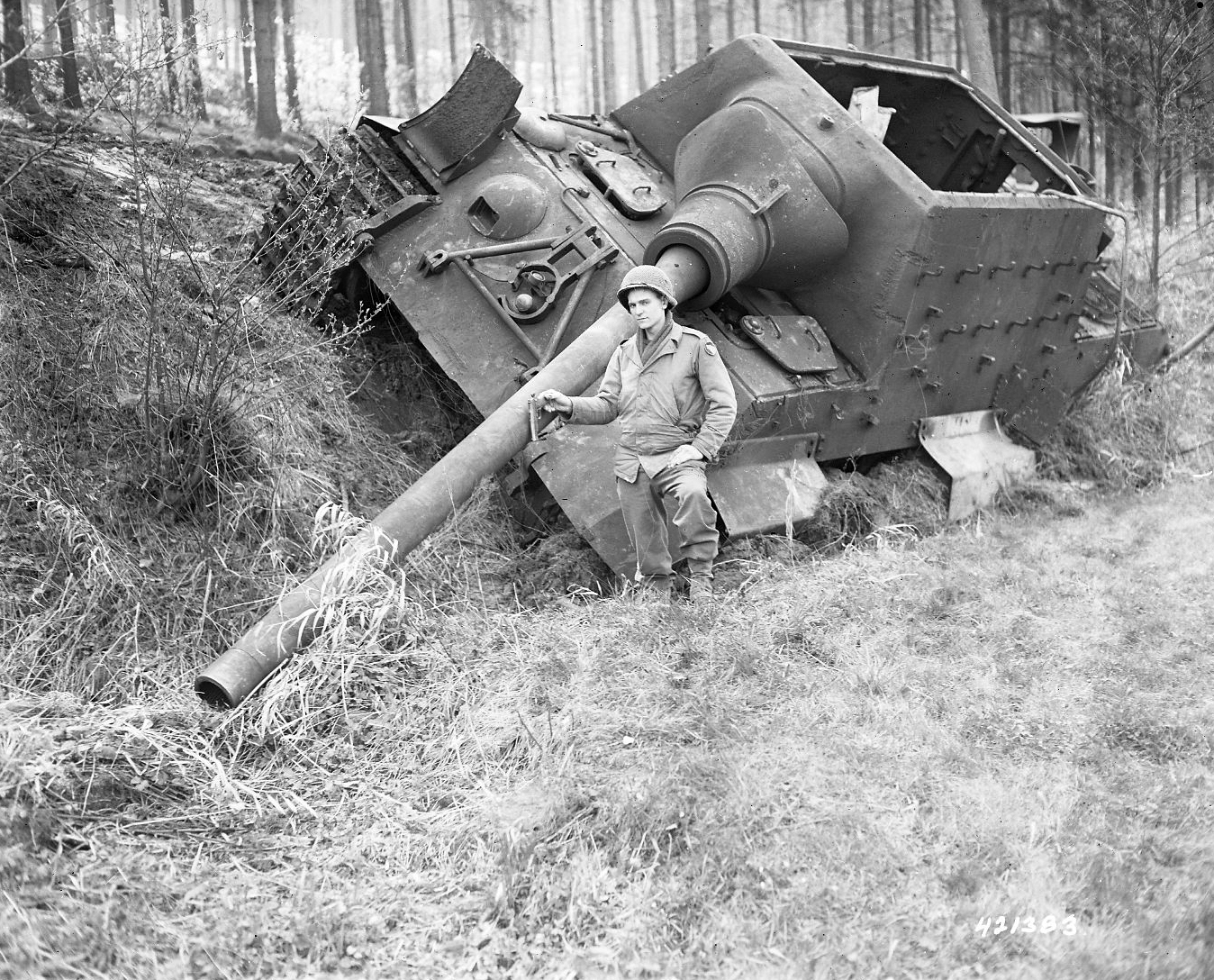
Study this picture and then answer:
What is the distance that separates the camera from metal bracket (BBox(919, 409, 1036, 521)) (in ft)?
25.3

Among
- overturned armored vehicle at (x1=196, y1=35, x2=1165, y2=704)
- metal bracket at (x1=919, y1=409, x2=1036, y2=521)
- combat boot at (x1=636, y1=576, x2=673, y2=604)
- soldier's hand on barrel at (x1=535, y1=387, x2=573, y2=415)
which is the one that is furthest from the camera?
metal bracket at (x1=919, y1=409, x2=1036, y2=521)

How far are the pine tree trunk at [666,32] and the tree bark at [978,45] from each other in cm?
925

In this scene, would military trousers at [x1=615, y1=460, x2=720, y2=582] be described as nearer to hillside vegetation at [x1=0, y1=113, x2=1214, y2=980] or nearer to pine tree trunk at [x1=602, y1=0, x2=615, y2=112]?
hillside vegetation at [x1=0, y1=113, x2=1214, y2=980]

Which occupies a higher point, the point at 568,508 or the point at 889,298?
the point at 889,298

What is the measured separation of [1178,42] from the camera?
37.3ft

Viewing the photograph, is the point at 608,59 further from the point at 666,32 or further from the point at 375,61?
the point at 375,61

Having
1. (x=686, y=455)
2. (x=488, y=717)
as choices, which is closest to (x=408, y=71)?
(x=686, y=455)

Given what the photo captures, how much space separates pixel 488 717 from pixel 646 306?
2.02m

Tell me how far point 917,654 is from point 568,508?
5.82 feet

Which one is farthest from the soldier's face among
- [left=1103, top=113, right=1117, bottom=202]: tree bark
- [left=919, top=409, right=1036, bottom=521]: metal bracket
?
[left=1103, top=113, right=1117, bottom=202]: tree bark

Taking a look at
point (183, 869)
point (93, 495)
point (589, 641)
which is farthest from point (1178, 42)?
point (183, 869)

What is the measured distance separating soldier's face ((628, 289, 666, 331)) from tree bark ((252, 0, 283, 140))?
919cm

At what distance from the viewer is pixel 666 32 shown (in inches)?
965

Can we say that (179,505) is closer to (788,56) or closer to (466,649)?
(466,649)
